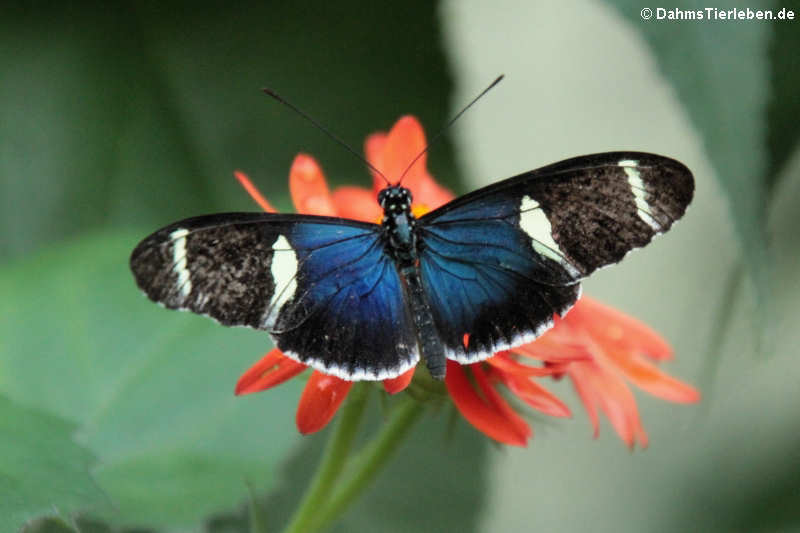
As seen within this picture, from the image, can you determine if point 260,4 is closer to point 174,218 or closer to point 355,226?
point 174,218

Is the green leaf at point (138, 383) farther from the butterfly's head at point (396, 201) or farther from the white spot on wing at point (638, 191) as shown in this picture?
the white spot on wing at point (638, 191)

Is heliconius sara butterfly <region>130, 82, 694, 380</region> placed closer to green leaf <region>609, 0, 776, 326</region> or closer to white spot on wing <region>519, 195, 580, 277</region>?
white spot on wing <region>519, 195, 580, 277</region>

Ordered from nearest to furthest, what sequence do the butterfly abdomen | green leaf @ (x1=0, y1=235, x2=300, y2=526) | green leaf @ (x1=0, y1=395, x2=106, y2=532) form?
green leaf @ (x1=0, y1=395, x2=106, y2=532) → the butterfly abdomen → green leaf @ (x1=0, y1=235, x2=300, y2=526)

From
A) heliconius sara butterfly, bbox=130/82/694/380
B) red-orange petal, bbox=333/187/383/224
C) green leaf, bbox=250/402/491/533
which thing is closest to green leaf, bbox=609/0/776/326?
heliconius sara butterfly, bbox=130/82/694/380

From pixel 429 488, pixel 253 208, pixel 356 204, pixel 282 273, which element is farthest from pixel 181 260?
pixel 429 488

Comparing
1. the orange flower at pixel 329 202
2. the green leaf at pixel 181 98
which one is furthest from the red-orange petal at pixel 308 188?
the green leaf at pixel 181 98

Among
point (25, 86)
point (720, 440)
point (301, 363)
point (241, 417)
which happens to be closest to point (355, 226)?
point (301, 363)
